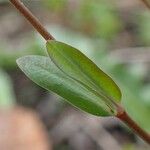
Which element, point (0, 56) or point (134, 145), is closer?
point (134, 145)

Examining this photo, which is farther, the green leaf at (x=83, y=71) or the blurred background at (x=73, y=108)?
the blurred background at (x=73, y=108)

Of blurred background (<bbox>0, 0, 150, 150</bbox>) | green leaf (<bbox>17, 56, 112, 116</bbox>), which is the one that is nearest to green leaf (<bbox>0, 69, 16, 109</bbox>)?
blurred background (<bbox>0, 0, 150, 150</bbox>)

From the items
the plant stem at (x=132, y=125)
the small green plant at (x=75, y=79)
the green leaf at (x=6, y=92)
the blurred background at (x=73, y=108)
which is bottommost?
the blurred background at (x=73, y=108)

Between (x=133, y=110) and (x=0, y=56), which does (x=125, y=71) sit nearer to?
(x=133, y=110)

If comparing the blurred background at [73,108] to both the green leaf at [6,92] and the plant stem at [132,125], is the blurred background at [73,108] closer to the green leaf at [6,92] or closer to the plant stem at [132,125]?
the green leaf at [6,92]

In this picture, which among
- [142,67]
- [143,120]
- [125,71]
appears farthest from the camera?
[142,67]

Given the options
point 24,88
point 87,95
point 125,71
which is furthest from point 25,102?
point 87,95

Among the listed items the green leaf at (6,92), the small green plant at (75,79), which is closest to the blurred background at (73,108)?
the green leaf at (6,92)
